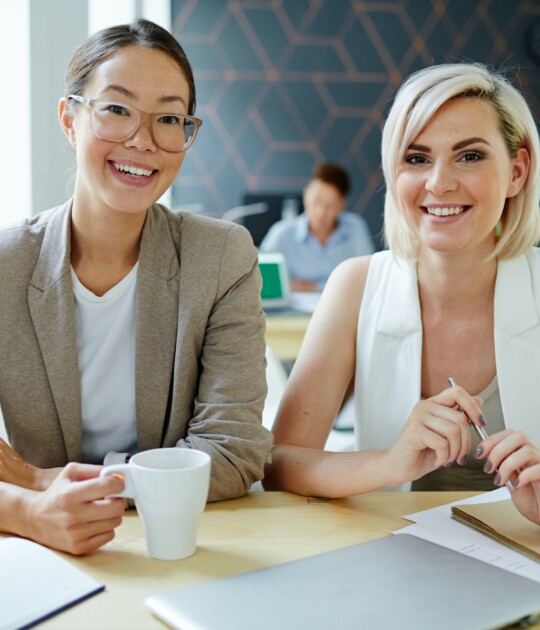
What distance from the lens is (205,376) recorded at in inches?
49.3

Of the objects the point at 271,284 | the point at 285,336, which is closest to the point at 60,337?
the point at 285,336

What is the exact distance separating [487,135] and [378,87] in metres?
4.69

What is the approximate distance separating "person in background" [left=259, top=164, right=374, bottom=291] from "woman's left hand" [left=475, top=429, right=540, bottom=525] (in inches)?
145

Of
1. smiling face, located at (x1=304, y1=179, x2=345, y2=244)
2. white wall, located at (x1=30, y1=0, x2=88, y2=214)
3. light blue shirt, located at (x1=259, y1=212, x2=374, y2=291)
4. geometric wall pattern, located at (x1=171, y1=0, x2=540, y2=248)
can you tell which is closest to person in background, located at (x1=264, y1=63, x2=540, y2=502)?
white wall, located at (x1=30, y1=0, x2=88, y2=214)

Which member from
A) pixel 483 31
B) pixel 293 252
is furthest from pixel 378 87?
pixel 293 252

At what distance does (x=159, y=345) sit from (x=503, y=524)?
1.95 ft

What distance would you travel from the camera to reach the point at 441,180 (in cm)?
139

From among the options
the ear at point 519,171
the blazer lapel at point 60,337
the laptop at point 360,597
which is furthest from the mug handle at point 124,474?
the ear at point 519,171

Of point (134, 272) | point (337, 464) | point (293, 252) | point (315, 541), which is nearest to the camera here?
point (315, 541)

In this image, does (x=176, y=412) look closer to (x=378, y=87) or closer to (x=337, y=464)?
(x=337, y=464)

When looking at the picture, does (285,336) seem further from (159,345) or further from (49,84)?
(159,345)

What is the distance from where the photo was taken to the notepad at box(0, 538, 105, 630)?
0.73 m

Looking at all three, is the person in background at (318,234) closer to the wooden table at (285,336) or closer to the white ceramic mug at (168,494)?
the wooden table at (285,336)

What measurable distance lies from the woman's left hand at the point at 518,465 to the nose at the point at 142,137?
0.68 metres
